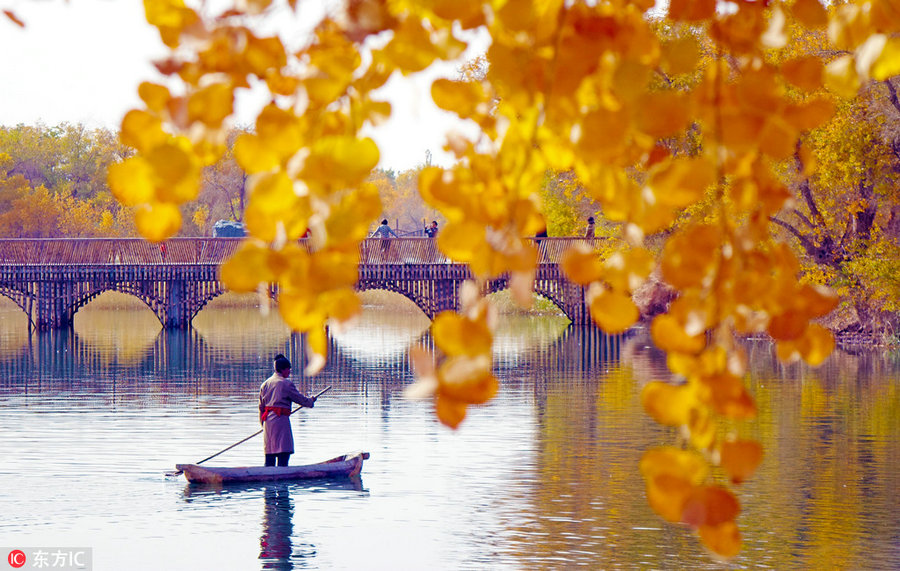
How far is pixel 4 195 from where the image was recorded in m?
79.5

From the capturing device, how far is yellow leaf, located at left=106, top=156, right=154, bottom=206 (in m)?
1.92

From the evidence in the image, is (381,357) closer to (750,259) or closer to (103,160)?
(750,259)

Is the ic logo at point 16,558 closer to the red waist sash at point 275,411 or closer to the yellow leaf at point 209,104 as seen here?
the red waist sash at point 275,411

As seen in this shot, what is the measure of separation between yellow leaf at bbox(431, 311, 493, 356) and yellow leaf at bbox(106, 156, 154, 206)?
0.44 m

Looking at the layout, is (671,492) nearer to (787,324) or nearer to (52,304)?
(787,324)

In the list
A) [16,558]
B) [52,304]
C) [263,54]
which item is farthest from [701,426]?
[52,304]

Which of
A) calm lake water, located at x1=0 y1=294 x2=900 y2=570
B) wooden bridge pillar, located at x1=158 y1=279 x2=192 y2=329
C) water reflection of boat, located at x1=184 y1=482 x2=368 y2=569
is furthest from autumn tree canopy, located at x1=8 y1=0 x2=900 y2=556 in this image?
wooden bridge pillar, located at x1=158 y1=279 x2=192 y2=329

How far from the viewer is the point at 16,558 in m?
13.5

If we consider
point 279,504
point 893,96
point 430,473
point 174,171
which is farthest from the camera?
point 893,96

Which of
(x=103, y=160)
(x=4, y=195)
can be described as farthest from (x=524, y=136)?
(x=103, y=160)

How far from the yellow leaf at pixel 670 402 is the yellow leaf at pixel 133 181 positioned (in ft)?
2.48

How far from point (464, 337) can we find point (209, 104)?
1.56 feet

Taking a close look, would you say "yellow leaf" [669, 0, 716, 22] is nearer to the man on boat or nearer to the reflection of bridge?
the man on boat

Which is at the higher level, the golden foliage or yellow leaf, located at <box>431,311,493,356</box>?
the golden foliage
